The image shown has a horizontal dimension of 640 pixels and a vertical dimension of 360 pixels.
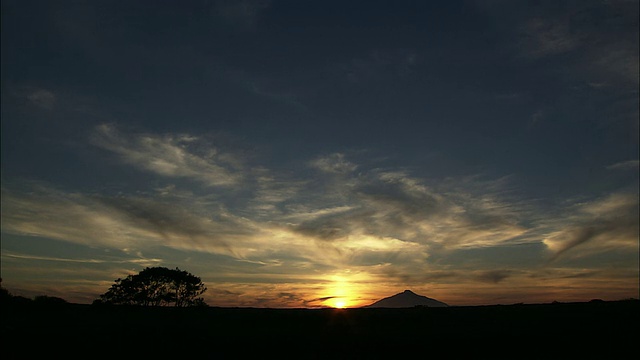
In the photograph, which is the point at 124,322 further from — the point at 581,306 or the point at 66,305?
the point at 581,306

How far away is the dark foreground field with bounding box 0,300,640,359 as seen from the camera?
16.2 meters

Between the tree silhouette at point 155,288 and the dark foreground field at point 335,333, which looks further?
the tree silhouette at point 155,288

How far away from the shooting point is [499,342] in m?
17.2

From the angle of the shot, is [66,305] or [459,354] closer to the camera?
[459,354]

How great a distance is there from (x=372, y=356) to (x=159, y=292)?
274ft

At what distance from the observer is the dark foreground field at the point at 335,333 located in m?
16.2

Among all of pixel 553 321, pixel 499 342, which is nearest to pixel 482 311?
pixel 553 321

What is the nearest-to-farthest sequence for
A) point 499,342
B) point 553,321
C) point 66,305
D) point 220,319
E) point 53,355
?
point 53,355, point 499,342, point 553,321, point 220,319, point 66,305

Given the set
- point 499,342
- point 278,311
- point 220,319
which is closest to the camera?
point 499,342

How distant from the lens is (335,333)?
62.0 feet

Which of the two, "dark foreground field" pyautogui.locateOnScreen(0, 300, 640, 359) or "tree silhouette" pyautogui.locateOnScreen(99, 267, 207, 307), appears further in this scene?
"tree silhouette" pyautogui.locateOnScreen(99, 267, 207, 307)

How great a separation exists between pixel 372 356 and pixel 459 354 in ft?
10.3

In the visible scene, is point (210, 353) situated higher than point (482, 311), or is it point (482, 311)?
point (482, 311)

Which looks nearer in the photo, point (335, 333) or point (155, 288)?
point (335, 333)
